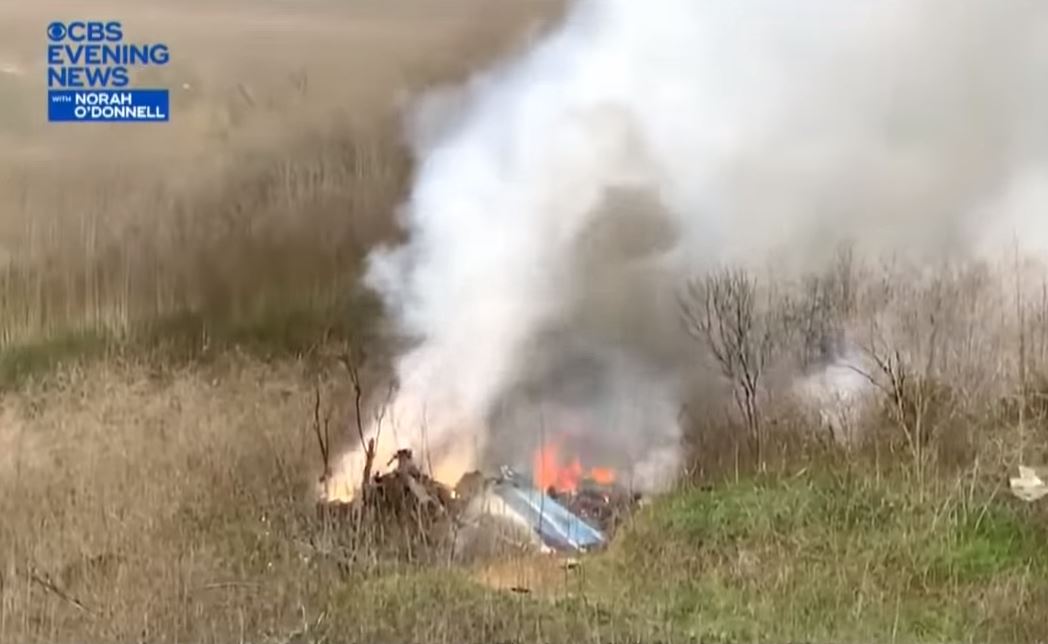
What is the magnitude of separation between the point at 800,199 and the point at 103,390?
1.65 metres

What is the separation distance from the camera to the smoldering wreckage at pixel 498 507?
8.61ft

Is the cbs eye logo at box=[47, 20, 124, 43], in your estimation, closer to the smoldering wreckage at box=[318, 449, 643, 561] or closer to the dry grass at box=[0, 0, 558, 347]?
the dry grass at box=[0, 0, 558, 347]

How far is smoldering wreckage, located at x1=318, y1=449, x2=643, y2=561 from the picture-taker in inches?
103

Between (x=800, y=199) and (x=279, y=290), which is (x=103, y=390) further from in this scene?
(x=800, y=199)

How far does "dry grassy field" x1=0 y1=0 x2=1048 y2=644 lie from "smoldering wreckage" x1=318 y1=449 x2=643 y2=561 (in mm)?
50

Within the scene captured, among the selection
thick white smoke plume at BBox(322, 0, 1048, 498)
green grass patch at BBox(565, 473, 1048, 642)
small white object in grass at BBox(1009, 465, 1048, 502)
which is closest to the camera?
green grass patch at BBox(565, 473, 1048, 642)

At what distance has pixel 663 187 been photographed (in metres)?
2.79

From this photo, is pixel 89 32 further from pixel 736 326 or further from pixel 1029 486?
pixel 1029 486

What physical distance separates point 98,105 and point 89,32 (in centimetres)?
17

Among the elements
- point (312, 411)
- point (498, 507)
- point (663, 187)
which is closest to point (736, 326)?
point (663, 187)

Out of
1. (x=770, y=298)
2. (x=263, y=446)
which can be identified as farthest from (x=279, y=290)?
(x=770, y=298)

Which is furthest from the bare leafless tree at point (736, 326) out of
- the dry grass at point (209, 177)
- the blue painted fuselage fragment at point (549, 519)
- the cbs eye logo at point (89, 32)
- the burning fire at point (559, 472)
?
the cbs eye logo at point (89, 32)

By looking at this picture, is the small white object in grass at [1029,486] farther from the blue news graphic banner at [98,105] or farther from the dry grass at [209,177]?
the blue news graphic banner at [98,105]

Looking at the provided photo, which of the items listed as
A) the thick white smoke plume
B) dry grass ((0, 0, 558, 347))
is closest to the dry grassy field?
dry grass ((0, 0, 558, 347))
